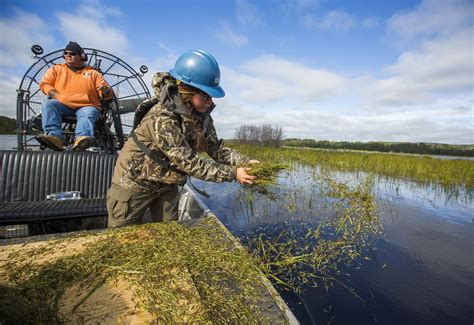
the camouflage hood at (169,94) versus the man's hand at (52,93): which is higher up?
the man's hand at (52,93)

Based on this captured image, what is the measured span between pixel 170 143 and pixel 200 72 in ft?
2.62

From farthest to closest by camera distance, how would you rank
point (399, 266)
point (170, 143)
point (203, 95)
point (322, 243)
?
1. point (322, 243)
2. point (399, 266)
3. point (203, 95)
4. point (170, 143)

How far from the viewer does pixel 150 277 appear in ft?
4.66

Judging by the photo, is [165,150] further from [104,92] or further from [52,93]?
[52,93]

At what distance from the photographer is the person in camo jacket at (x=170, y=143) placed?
2.22 m

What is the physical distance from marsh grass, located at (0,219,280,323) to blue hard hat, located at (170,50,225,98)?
4.85ft

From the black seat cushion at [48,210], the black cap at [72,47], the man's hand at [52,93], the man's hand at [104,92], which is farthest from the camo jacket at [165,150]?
the black cap at [72,47]

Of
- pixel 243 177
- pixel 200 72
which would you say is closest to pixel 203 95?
pixel 200 72

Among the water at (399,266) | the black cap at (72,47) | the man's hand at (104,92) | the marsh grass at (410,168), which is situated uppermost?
the black cap at (72,47)

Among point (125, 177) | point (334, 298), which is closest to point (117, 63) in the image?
point (125, 177)

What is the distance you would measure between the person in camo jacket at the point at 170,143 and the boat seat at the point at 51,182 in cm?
96

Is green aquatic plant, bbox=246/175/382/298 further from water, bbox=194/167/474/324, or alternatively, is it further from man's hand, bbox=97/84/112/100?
man's hand, bbox=97/84/112/100

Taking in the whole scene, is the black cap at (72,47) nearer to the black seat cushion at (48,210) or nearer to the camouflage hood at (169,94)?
the black seat cushion at (48,210)

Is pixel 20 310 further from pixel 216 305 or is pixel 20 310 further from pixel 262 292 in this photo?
pixel 262 292
